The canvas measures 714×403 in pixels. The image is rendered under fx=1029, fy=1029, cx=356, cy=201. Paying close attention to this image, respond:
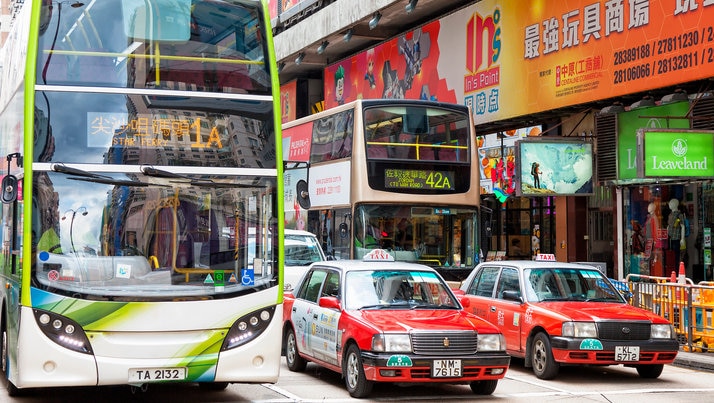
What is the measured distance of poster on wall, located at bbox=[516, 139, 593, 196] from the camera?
22078 mm

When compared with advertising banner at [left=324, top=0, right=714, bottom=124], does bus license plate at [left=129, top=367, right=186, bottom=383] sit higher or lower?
lower

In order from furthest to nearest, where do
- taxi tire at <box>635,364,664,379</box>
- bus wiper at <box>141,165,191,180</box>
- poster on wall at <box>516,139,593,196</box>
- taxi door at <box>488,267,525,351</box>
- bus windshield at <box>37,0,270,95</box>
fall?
1. poster on wall at <box>516,139,593,196</box>
2. taxi door at <box>488,267,525,351</box>
3. taxi tire at <box>635,364,664,379</box>
4. bus windshield at <box>37,0,270,95</box>
5. bus wiper at <box>141,165,191,180</box>

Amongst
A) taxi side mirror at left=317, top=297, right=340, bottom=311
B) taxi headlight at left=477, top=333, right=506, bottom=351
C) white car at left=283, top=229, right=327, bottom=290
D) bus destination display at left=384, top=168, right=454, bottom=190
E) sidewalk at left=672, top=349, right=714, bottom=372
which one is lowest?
sidewalk at left=672, top=349, right=714, bottom=372

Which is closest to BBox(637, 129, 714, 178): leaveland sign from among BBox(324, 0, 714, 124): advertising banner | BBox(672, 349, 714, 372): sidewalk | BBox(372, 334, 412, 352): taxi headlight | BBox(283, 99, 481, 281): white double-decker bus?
BBox(324, 0, 714, 124): advertising banner

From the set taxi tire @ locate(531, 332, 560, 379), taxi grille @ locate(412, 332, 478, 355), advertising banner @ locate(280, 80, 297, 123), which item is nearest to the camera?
taxi grille @ locate(412, 332, 478, 355)

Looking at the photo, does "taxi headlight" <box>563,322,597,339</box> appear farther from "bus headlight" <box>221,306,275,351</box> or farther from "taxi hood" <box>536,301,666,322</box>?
"bus headlight" <box>221,306,275,351</box>

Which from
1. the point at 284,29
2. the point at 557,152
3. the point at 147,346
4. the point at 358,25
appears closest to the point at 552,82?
the point at 557,152

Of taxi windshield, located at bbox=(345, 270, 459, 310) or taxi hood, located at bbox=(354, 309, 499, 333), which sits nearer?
taxi hood, located at bbox=(354, 309, 499, 333)

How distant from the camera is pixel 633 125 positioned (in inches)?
860

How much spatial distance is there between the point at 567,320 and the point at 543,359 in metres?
0.75

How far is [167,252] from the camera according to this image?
9656 millimetres

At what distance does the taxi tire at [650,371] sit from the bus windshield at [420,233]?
6.18m

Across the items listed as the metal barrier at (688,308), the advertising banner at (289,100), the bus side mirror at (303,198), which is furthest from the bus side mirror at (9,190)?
the advertising banner at (289,100)

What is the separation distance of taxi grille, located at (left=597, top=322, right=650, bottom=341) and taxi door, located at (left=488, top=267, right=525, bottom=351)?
1264mm
